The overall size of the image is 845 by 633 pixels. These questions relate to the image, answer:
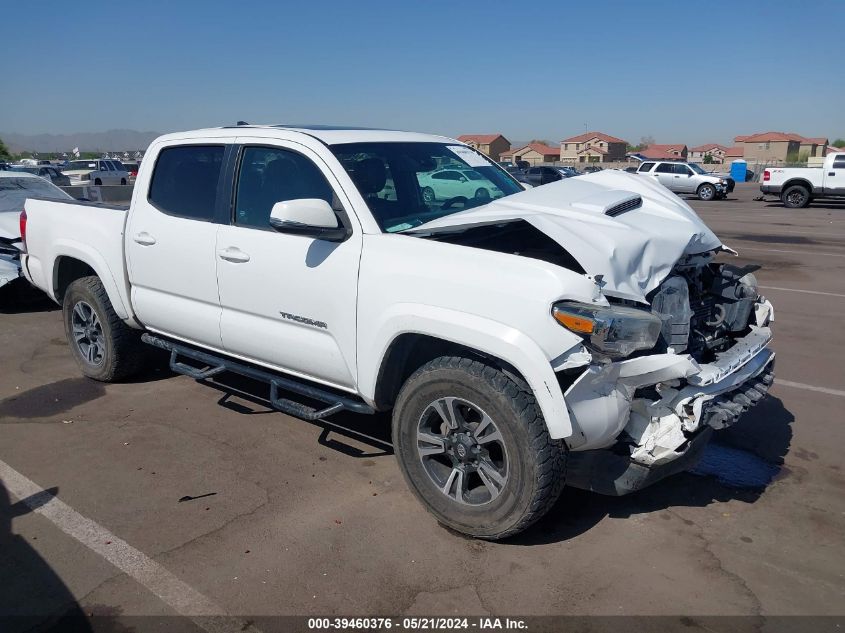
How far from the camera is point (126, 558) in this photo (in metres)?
3.47

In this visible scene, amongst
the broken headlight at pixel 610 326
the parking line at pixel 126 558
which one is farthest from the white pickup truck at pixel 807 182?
the parking line at pixel 126 558

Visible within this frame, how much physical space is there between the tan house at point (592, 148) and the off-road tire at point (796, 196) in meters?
73.1

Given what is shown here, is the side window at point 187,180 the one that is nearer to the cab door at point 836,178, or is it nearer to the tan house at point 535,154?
the cab door at point 836,178

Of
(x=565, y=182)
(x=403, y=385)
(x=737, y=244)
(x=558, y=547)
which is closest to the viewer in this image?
(x=558, y=547)

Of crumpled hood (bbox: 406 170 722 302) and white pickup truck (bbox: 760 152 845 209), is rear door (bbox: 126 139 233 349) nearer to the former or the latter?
crumpled hood (bbox: 406 170 722 302)

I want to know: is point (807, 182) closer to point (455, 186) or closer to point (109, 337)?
point (455, 186)

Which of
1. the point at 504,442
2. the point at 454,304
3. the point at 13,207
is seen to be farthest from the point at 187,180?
the point at 13,207

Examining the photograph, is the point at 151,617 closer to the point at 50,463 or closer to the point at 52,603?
the point at 52,603

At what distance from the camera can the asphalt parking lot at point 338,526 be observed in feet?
10.4

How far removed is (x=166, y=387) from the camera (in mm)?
5863

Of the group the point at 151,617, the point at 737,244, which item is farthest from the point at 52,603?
the point at 737,244

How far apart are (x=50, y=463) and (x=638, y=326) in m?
3.66

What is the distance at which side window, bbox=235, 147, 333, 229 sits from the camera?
423cm

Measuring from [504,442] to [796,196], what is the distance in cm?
2590
